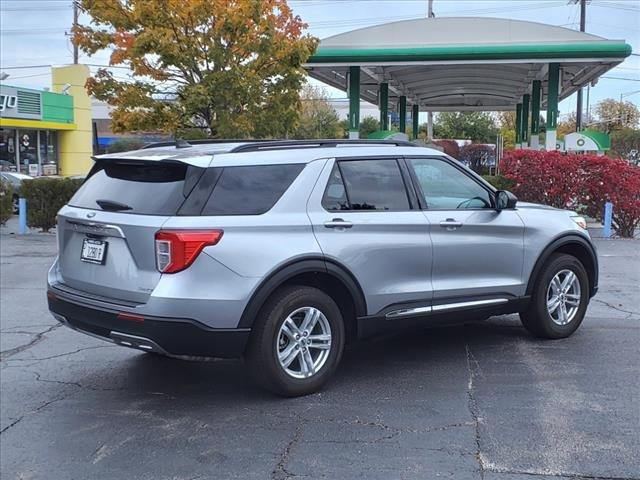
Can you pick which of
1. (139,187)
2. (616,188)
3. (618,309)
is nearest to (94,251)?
(139,187)

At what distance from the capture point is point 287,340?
4.88 m

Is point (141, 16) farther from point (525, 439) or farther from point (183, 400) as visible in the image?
point (525, 439)

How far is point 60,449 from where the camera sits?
14.2ft

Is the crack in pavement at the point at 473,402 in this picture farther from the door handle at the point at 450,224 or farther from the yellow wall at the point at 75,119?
the yellow wall at the point at 75,119

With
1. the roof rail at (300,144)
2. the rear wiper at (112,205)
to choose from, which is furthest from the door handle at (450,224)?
the rear wiper at (112,205)

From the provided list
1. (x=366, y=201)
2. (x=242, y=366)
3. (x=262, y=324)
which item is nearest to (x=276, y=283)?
(x=262, y=324)

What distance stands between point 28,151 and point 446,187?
3403 centimetres

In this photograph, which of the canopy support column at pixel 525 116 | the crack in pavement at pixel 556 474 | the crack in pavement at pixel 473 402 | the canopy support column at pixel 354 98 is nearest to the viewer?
the crack in pavement at pixel 556 474

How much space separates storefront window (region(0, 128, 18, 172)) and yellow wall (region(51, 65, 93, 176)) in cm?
347

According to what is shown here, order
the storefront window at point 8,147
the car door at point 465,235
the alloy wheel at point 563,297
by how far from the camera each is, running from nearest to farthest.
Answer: the car door at point 465,235 < the alloy wheel at point 563,297 < the storefront window at point 8,147

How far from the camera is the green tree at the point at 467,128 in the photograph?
2790 inches

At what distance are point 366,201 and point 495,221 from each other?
4.26ft

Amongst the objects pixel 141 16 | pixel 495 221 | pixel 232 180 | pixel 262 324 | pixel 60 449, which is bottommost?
pixel 60 449

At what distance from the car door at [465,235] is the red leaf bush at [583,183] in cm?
864
